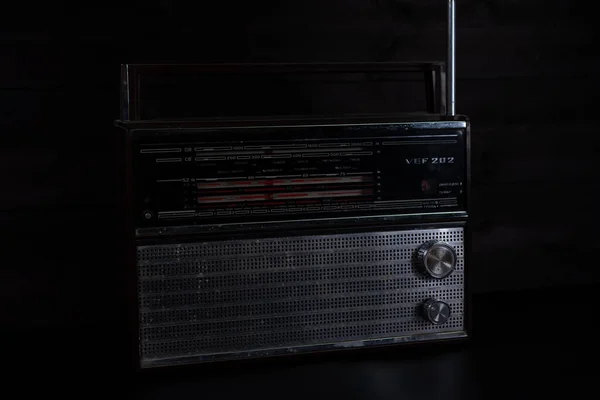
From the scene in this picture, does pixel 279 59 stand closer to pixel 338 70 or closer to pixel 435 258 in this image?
pixel 338 70

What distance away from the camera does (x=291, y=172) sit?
1.41 meters

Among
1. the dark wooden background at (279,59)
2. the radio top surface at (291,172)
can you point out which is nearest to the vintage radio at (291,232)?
the radio top surface at (291,172)

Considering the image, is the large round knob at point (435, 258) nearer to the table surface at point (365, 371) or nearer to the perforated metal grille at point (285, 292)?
the perforated metal grille at point (285, 292)

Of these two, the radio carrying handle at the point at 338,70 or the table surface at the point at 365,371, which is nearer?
the table surface at the point at 365,371

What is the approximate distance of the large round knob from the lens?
1.46 meters

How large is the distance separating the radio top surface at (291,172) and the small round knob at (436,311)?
17cm

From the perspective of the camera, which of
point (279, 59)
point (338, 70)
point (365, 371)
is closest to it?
point (365, 371)

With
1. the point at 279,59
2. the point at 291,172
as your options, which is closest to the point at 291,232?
the point at 291,172

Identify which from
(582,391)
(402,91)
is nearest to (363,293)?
(582,391)

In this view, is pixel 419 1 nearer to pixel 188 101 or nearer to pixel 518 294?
pixel 188 101

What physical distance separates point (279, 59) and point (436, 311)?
2.22 feet

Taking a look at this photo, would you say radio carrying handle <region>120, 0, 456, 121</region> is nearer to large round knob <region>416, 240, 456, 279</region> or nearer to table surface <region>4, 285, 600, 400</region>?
large round knob <region>416, 240, 456, 279</region>

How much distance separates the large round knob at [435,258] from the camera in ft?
4.81

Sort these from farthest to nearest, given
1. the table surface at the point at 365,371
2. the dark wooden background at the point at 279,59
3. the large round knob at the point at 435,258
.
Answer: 1. the dark wooden background at the point at 279,59
2. the large round knob at the point at 435,258
3. the table surface at the point at 365,371
